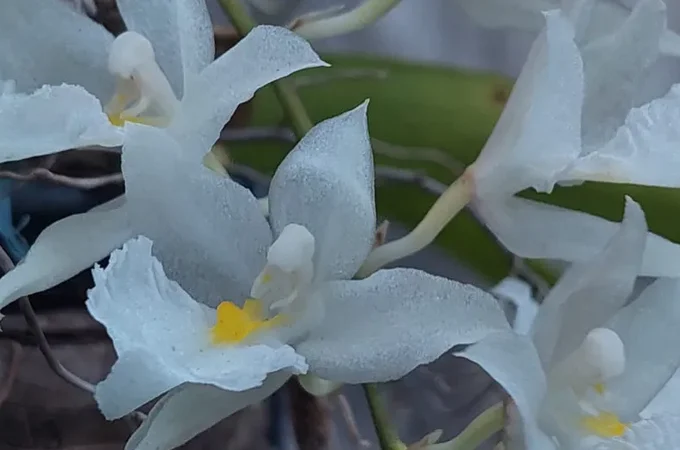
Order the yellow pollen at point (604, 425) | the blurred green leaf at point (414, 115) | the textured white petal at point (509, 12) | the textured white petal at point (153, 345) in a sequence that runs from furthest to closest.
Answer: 1. the blurred green leaf at point (414, 115)
2. the textured white petal at point (509, 12)
3. the yellow pollen at point (604, 425)
4. the textured white petal at point (153, 345)

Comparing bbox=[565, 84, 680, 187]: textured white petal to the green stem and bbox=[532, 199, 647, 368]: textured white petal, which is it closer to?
bbox=[532, 199, 647, 368]: textured white petal

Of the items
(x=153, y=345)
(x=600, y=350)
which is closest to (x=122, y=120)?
(x=153, y=345)

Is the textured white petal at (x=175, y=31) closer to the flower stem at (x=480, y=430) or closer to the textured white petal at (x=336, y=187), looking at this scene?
the textured white petal at (x=336, y=187)

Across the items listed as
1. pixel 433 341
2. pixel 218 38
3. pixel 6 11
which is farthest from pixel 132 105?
pixel 218 38

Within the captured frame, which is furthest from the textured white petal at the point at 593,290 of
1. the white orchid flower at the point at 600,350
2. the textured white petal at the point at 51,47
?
the textured white petal at the point at 51,47

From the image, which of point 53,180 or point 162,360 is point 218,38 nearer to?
point 53,180

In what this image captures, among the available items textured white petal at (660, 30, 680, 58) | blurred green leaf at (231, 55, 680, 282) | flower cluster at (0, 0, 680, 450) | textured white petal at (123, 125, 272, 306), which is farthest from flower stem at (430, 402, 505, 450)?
blurred green leaf at (231, 55, 680, 282)
